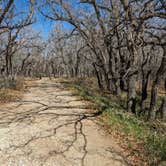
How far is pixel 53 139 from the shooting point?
8016 mm

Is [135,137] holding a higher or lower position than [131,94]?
lower

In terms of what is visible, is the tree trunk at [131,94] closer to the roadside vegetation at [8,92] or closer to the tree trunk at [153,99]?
the tree trunk at [153,99]

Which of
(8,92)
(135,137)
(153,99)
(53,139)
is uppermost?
(8,92)

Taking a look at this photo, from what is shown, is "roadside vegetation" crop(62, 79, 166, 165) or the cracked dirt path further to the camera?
"roadside vegetation" crop(62, 79, 166, 165)

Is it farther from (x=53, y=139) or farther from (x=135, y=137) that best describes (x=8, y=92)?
(x=135, y=137)

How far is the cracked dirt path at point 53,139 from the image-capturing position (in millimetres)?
6719

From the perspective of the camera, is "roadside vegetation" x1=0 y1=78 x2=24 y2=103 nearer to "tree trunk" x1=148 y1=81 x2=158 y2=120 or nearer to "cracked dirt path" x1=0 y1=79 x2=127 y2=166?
"cracked dirt path" x1=0 y1=79 x2=127 y2=166

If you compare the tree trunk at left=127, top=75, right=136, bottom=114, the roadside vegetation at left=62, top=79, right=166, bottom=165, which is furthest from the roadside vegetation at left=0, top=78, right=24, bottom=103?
the tree trunk at left=127, top=75, right=136, bottom=114

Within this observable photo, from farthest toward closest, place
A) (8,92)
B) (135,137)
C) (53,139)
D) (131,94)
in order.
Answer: (8,92), (131,94), (135,137), (53,139)

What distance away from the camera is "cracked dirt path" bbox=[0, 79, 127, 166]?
672 cm

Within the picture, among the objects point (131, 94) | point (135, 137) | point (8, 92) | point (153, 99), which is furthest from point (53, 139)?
point (8, 92)

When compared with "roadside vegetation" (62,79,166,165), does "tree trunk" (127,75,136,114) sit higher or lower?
higher

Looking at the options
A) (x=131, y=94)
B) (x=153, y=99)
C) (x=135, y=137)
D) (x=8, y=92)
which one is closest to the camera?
(x=135, y=137)

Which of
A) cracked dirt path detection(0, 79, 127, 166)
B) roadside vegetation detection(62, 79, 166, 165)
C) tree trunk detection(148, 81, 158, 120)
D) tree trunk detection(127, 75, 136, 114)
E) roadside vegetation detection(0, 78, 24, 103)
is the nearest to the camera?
cracked dirt path detection(0, 79, 127, 166)
